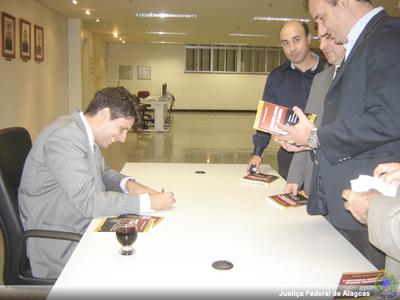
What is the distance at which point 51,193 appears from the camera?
1927 mm

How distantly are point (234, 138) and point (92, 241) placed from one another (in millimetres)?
8780

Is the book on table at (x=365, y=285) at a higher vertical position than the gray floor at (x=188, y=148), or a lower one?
higher

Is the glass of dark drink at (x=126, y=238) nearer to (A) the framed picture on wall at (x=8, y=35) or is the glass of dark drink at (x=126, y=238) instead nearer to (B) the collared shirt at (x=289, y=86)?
(B) the collared shirt at (x=289, y=86)

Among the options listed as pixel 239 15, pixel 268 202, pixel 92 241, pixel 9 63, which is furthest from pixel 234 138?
pixel 92 241

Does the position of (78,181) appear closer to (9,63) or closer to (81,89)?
(9,63)

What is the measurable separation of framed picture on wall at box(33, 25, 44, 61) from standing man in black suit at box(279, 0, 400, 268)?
7.52 meters

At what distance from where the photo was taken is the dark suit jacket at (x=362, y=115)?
1566mm

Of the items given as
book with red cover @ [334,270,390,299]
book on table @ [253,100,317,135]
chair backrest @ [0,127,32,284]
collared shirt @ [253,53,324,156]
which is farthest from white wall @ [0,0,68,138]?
book with red cover @ [334,270,390,299]

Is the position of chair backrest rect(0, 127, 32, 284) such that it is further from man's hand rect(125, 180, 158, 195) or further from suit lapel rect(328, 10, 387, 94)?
suit lapel rect(328, 10, 387, 94)

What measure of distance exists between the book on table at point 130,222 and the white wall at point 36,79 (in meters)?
5.45

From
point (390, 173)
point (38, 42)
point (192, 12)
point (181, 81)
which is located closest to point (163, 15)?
point (192, 12)

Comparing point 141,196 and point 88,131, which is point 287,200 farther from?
point 88,131

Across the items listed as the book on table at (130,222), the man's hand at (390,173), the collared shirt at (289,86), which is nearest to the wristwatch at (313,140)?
the man's hand at (390,173)

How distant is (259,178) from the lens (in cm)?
268
